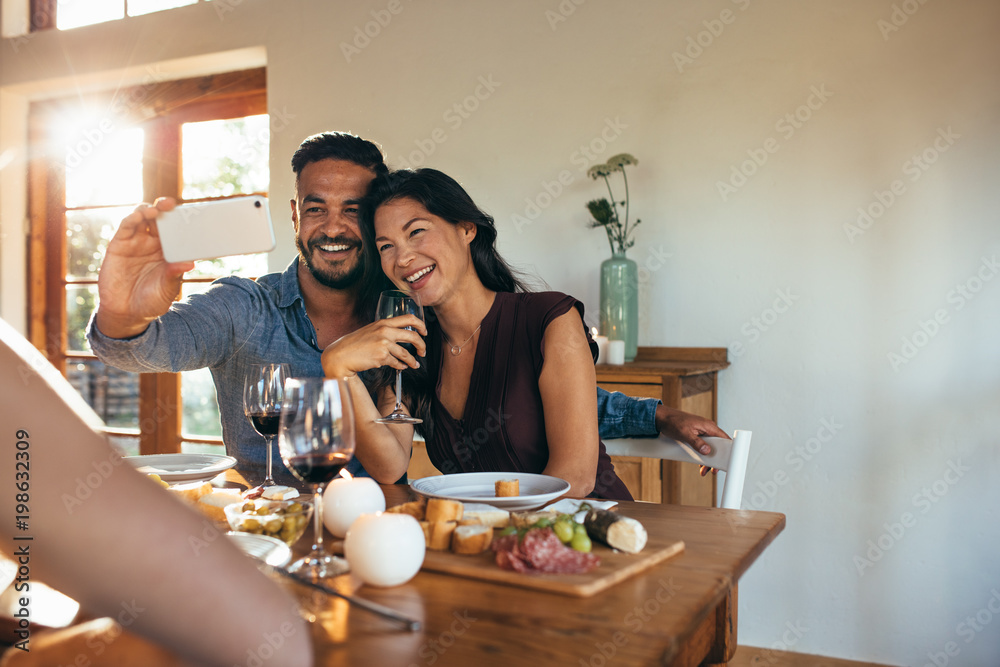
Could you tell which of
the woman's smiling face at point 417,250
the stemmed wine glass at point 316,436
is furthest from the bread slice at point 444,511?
Result: the woman's smiling face at point 417,250

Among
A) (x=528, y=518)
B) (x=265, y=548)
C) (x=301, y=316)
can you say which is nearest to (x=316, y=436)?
(x=265, y=548)

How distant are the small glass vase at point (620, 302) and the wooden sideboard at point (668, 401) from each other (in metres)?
0.12

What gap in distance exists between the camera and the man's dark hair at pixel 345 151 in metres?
1.88

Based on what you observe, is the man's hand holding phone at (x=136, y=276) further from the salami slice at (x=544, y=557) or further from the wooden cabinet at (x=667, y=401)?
the wooden cabinet at (x=667, y=401)

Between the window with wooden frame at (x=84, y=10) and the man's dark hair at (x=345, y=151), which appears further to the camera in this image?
the window with wooden frame at (x=84, y=10)

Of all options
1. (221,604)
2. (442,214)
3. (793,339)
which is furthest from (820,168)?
(221,604)

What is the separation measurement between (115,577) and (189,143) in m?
3.87

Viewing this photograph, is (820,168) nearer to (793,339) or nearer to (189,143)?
(793,339)

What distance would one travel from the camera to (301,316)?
1.87m

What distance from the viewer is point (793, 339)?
8.46ft

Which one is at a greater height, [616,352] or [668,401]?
[616,352]

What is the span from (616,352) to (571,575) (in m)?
1.83

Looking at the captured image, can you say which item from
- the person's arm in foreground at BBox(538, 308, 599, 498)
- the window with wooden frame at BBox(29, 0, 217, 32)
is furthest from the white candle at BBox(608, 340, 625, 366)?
the window with wooden frame at BBox(29, 0, 217, 32)

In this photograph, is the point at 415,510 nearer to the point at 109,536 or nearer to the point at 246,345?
the point at 109,536
